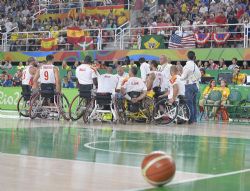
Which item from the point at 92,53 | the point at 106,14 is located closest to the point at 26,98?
the point at 92,53

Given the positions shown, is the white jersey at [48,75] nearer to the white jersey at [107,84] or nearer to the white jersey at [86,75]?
the white jersey at [86,75]

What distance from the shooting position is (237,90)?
21.7 meters

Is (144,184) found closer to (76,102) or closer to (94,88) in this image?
(94,88)

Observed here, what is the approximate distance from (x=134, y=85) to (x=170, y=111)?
4.48ft

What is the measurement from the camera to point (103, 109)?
59.9 feet

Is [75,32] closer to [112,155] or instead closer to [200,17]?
[200,17]

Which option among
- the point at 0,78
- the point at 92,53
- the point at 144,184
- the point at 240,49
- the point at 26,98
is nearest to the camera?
the point at 144,184

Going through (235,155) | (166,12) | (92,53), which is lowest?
(235,155)

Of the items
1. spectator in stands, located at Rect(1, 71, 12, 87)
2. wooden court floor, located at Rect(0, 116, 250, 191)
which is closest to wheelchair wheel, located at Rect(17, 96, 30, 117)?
wooden court floor, located at Rect(0, 116, 250, 191)

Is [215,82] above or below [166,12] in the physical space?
below

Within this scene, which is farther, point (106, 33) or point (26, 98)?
point (106, 33)

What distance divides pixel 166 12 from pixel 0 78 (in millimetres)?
9461

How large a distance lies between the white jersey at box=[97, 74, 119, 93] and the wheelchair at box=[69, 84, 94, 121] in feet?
1.78

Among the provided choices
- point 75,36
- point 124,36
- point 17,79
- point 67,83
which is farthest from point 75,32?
point 67,83
